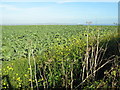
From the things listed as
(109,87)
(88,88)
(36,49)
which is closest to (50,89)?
(88,88)

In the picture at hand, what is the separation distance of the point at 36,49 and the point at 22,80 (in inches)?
79.8

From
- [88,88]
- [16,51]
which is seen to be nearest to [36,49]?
[16,51]

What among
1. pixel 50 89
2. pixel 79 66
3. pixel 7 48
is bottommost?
pixel 50 89

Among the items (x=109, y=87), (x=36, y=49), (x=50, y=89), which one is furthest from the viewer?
(x=36, y=49)

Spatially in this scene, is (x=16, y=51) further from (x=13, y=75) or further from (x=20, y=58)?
(x=13, y=75)

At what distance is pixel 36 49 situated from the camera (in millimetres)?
5285

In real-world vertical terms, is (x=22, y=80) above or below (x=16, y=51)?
below

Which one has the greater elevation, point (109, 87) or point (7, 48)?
point (7, 48)

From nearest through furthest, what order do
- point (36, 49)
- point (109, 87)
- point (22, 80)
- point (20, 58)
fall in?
point (109, 87) < point (22, 80) < point (20, 58) < point (36, 49)

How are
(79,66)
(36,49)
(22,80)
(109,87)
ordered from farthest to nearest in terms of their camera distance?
(36,49)
(79,66)
(22,80)
(109,87)

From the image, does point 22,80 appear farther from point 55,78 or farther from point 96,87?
point 96,87

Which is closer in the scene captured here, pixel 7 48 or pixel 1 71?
pixel 1 71

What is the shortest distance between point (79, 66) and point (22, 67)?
139cm

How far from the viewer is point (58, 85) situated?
299cm
